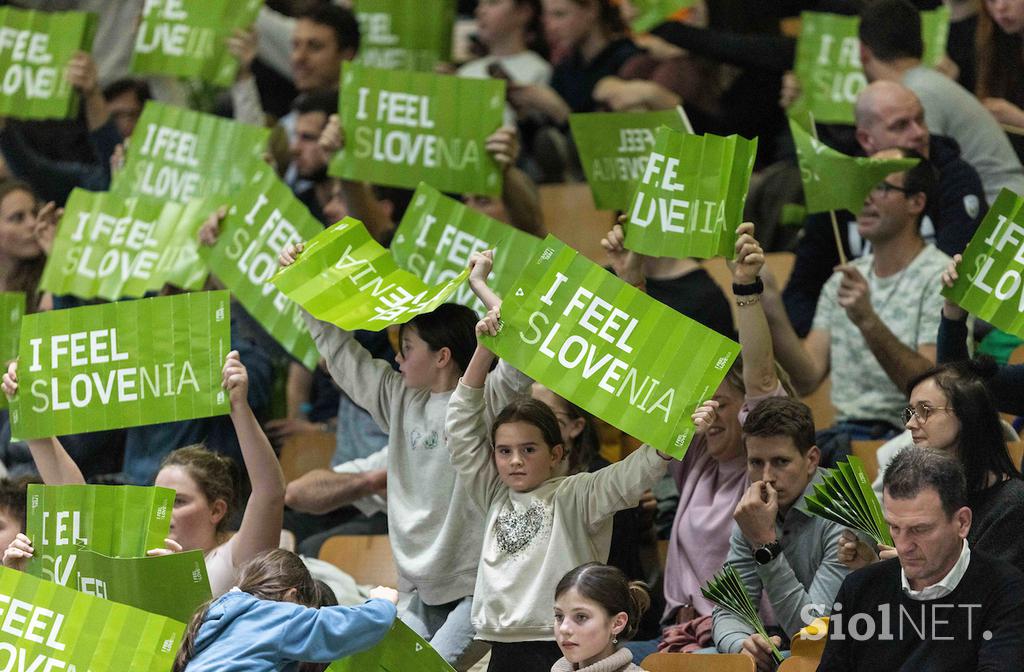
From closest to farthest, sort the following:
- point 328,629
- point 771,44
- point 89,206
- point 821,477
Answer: point 328,629 → point 821,477 → point 89,206 → point 771,44

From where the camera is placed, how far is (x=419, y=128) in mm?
6492

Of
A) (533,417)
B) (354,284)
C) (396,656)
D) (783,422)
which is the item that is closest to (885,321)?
(783,422)

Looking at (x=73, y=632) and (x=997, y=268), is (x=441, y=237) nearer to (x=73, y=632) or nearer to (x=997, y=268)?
(x=997, y=268)

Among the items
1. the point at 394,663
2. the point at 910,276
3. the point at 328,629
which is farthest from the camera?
the point at 910,276

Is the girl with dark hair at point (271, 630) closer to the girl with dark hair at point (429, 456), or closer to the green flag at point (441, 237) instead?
the girl with dark hair at point (429, 456)

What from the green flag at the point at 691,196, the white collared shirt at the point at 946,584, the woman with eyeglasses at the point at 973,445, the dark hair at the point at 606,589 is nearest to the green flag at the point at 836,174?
the green flag at the point at 691,196

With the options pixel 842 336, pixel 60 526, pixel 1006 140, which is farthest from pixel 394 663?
pixel 1006 140

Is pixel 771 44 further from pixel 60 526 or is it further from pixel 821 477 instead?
pixel 60 526

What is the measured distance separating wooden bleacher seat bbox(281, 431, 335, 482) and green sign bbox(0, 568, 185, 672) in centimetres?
214

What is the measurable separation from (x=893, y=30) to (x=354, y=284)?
8.93 ft

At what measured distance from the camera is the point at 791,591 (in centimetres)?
470

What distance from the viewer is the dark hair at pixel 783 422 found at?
193 inches

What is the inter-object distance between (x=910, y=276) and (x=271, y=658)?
107 inches

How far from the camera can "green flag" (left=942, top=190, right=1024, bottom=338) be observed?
4895 millimetres
